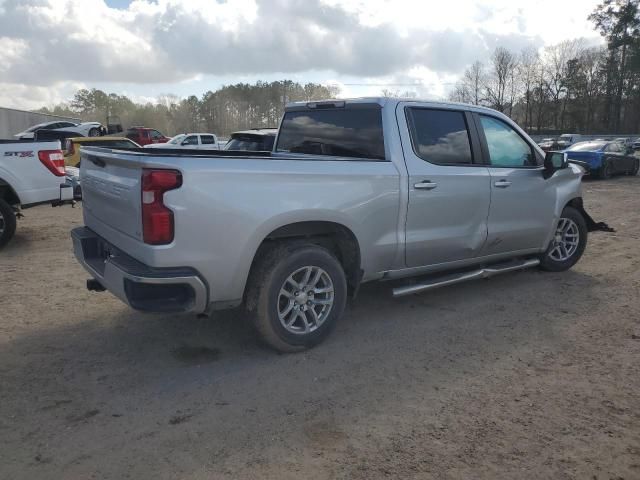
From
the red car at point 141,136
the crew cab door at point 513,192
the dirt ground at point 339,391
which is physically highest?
the red car at point 141,136

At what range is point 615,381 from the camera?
3.67 metres

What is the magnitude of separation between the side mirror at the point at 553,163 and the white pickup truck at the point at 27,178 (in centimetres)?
635

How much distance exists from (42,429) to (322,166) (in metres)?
2.45

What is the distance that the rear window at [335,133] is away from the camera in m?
4.57

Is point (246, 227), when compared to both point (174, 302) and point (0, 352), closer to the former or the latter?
point (174, 302)

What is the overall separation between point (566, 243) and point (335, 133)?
3418mm

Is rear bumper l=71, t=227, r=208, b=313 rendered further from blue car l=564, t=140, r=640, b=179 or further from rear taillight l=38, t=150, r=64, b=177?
blue car l=564, t=140, r=640, b=179

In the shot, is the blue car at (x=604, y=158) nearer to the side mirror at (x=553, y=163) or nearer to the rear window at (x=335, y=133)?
the side mirror at (x=553, y=163)

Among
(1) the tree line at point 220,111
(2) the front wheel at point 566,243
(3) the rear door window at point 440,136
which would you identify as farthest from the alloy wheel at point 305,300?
(1) the tree line at point 220,111

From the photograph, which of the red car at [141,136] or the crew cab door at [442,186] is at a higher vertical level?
the red car at [141,136]

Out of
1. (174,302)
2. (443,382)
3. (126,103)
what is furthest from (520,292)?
(126,103)

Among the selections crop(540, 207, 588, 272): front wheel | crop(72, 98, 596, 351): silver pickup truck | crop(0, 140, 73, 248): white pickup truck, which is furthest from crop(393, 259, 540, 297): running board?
crop(0, 140, 73, 248): white pickup truck

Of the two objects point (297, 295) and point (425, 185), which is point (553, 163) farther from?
point (297, 295)

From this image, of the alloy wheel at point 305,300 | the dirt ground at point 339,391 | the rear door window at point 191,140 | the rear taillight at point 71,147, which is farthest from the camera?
the rear door window at point 191,140
